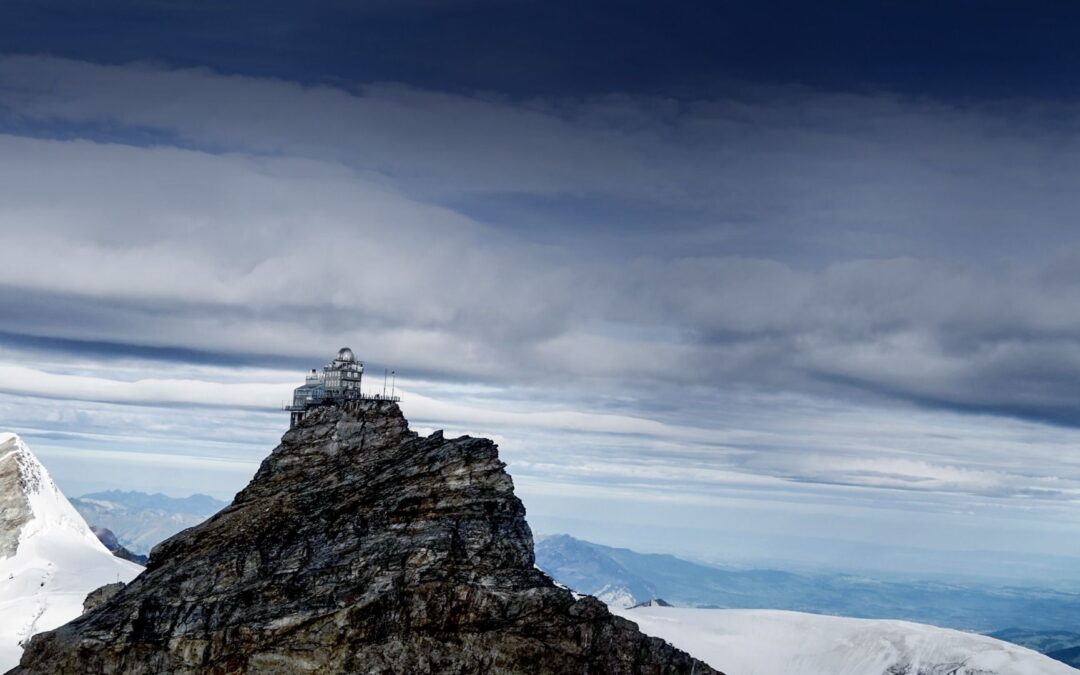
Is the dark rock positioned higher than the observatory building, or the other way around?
the observatory building

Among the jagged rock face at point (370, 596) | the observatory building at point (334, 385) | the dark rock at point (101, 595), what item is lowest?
the dark rock at point (101, 595)

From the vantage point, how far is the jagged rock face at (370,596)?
105 m

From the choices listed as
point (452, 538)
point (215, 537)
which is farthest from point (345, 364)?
point (452, 538)

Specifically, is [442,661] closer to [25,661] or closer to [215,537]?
[215,537]

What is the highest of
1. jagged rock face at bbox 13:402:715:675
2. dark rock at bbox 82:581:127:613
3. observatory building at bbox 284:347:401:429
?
observatory building at bbox 284:347:401:429

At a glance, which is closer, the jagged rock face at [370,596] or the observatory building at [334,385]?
the jagged rock face at [370,596]

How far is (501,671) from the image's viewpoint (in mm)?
103500

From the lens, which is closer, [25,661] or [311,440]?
[25,661]

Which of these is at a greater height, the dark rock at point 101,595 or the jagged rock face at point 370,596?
the jagged rock face at point 370,596

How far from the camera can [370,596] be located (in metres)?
106

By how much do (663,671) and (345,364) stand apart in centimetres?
6140

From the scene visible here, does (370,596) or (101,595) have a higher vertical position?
(370,596)

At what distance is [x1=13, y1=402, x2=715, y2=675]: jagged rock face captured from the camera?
4129 inches

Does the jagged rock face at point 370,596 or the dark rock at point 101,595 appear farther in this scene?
the dark rock at point 101,595
